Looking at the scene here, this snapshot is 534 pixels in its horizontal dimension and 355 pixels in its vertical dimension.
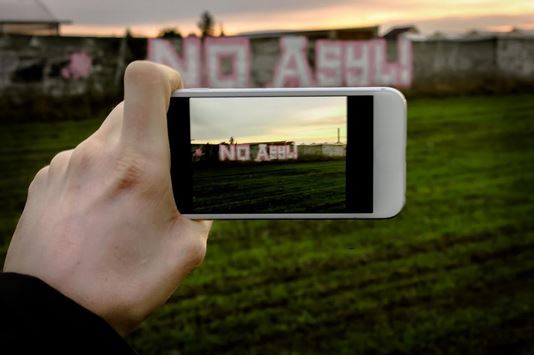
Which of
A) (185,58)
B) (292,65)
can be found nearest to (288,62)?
(292,65)

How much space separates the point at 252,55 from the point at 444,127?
87.5 inches

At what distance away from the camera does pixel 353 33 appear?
7406 millimetres

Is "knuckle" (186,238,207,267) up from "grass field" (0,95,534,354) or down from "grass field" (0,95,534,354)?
up

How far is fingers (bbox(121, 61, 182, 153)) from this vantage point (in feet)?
2.78

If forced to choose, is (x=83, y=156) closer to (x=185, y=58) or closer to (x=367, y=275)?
(x=367, y=275)

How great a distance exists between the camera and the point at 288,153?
1302 millimetres

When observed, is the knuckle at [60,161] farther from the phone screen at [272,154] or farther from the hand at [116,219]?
the phone screen at [272,154]

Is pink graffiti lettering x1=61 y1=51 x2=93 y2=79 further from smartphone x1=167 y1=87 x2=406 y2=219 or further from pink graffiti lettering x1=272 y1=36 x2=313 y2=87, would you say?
smartphone x1=167 y1=87 x2=406 y2=219

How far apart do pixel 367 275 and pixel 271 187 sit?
3.87m

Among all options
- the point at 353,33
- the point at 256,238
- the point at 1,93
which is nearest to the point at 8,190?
the point at 1,93

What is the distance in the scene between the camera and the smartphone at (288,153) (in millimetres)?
1145

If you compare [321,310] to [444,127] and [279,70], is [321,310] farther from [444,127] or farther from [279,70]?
[444,127]

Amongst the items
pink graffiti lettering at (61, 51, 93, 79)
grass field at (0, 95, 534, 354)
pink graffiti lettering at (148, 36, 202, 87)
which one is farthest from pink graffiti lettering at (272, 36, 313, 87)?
pink graffiti lettering at (61, 51, 93, 79)

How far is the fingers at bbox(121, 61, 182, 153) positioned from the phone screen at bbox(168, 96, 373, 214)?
234mm
